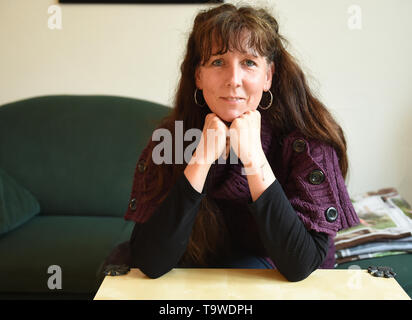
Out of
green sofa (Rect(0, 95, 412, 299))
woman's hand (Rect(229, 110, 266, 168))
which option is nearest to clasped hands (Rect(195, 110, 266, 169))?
woman's hand (Rect(229, 110, 266, 168))

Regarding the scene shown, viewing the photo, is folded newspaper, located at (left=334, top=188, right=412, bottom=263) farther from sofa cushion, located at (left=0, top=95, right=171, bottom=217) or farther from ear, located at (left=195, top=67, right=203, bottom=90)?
sofa cushion, located at (left=0, top=95, right=171, bottom=217)

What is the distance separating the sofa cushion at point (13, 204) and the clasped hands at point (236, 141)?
1051 mm

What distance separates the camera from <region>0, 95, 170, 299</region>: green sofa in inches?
66.7

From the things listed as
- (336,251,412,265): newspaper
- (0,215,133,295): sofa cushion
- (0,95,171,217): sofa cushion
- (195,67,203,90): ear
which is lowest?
(0,215,133,295): sofa cushion

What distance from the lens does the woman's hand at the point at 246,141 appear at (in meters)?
0.88

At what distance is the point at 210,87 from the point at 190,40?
147mm

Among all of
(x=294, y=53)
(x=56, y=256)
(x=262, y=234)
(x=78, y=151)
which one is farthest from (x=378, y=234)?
(x=78, y=151)

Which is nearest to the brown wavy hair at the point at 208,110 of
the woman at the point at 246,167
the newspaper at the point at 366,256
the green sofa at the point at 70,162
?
the woman at the point at 246,167

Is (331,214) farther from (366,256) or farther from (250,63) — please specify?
(366,256)

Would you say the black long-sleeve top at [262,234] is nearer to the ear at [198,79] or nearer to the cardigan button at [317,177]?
the cardigan button at [317,177]

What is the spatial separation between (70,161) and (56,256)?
0.53 metres

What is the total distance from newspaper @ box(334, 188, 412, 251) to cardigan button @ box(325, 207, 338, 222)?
525 mm

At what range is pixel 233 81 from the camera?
879 millimetres
